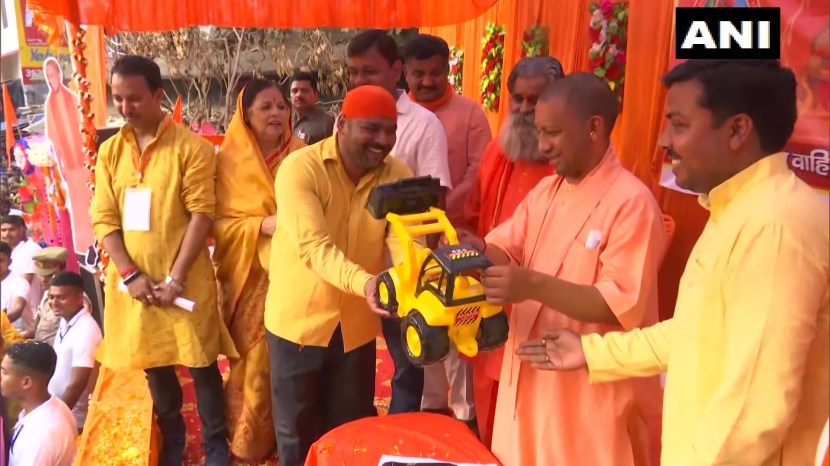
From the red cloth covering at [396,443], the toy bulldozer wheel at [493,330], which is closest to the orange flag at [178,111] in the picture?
the red cloth covering at [396,443]

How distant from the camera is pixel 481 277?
1.57 meters

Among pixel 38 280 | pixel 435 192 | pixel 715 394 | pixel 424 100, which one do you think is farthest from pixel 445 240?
pixel 38 280

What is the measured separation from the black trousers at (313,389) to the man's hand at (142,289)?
1.78 feet

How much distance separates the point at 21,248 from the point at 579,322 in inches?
75.8

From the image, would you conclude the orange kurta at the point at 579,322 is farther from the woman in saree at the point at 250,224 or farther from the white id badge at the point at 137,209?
the white id badge at the point at 137,209

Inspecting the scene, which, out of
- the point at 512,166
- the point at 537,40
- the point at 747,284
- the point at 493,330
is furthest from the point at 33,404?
the point at 537,40

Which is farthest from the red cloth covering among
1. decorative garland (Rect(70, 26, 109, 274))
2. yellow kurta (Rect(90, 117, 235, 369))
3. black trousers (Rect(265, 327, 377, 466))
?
decorative garland (Rect(70, 26, 109, 274))

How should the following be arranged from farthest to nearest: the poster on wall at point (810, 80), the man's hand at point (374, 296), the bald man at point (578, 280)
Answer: the man's hand at point (374, 296)
the bald man at point (578, 280)
the poster on wall at point (810, 80)

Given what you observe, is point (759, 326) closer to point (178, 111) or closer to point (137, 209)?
point (137, 209)

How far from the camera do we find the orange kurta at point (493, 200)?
2371mm

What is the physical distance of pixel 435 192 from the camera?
1.81m

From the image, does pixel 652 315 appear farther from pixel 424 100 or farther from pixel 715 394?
pixel 424 100

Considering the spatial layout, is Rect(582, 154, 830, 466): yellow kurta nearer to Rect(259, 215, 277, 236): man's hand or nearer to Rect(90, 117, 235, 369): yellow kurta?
Rect(259, 215, 277, 236): man's hand

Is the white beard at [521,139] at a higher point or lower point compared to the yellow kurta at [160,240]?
higher
